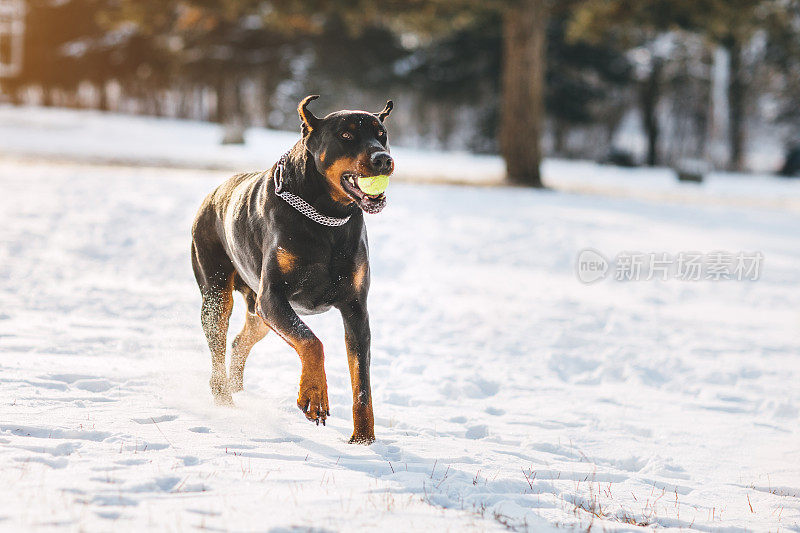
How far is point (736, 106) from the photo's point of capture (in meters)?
41.2

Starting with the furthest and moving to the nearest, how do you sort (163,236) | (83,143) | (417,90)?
1. (417,90)
2. (83,143)
3. (163,236)

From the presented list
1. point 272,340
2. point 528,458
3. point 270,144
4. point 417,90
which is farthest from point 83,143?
point 528,458

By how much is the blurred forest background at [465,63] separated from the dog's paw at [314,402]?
1547 cm

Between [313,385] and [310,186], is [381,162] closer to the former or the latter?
[310,186]

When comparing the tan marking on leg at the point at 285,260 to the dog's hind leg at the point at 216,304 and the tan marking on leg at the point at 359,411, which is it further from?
the dog's hind leg at the point at 216,304

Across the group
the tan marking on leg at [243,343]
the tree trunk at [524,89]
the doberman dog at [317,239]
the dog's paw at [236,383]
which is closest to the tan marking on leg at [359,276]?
the doberman dog at [317,239]

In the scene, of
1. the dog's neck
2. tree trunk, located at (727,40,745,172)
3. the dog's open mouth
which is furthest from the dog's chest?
tree trunk, located at (727,40,745,172)

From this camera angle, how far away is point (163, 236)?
12023mm

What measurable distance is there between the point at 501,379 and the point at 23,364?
12.1 ft

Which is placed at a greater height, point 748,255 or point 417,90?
point 417,90

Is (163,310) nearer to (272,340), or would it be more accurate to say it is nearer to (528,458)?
(272,340)

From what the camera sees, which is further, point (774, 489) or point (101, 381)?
point (101, 381)

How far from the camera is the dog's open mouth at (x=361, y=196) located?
4285 millimetres

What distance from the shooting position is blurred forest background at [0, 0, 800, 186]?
1988 centimetres
